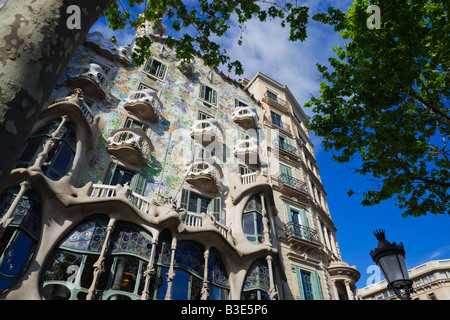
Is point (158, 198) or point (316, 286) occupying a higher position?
→ point (158, 198)

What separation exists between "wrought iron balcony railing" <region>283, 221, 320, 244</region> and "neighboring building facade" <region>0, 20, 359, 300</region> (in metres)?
0.08

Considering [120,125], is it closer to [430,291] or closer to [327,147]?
[327,147]

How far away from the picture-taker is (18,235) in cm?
934

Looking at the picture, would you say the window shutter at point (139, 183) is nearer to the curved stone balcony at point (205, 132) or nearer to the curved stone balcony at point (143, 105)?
the curved stone balcony at point (143, 105)

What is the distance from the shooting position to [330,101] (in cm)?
1130

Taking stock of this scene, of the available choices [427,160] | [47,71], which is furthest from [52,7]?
[427,160]

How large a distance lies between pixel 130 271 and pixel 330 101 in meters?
9.69

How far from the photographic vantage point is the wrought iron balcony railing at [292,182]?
19.9 m

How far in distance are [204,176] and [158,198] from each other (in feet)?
9.15

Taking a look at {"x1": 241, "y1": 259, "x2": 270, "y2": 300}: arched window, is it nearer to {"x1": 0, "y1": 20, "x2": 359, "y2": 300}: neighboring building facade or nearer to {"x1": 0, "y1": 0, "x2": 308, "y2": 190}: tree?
{"x1": 0, "y1": 20, "x2": 359, "y2": 300}: neighboring building facade

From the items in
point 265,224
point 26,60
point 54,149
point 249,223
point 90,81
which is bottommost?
point 26,60

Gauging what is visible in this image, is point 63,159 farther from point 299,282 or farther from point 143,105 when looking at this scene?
point 299,282

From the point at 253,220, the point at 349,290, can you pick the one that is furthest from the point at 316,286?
the point at 253,220

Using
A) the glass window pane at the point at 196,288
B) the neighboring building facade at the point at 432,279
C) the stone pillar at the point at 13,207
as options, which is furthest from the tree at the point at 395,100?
the neighboring building facade at the point at 432,279
